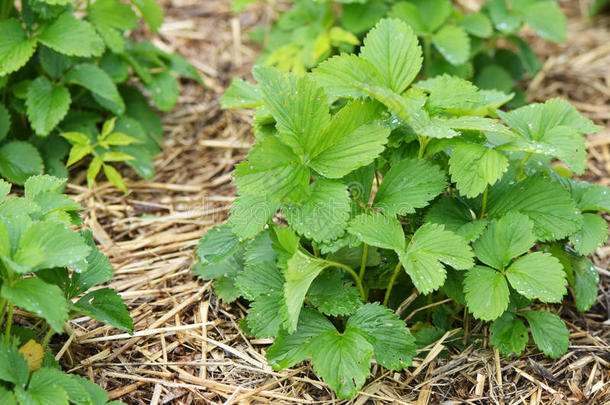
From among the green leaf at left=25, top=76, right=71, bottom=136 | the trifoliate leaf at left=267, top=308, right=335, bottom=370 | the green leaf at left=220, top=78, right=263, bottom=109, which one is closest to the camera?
the trifoliate leaf at left=267, top=308, right=335, bottom=370

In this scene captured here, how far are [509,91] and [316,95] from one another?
162cm

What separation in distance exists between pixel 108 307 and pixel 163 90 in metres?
1.25

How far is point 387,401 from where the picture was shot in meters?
1.50

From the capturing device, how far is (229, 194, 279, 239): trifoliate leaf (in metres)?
1.44

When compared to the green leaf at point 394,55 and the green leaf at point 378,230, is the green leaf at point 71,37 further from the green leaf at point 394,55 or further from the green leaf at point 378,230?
the green leaf at point 378,230

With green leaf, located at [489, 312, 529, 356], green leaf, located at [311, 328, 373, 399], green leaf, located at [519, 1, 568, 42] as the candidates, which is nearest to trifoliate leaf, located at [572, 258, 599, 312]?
green leaf, located at [489, 312, 529, 356]

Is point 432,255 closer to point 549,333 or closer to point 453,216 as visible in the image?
point 453,216

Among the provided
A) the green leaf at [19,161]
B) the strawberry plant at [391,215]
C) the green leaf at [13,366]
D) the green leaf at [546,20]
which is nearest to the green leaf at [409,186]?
the strawberry plant at [391,215]

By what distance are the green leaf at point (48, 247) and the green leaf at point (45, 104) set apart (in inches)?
37.0

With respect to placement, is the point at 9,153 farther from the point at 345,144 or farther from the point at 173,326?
the point at 345,144

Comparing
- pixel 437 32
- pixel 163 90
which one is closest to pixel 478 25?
pixel 437 32

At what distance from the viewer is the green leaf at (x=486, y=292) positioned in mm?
1403

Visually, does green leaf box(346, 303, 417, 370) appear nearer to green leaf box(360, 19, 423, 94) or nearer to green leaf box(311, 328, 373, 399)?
green leaf box(311, 328, 373, 399)

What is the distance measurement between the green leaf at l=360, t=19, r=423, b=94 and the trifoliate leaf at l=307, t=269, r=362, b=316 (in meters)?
0.52
